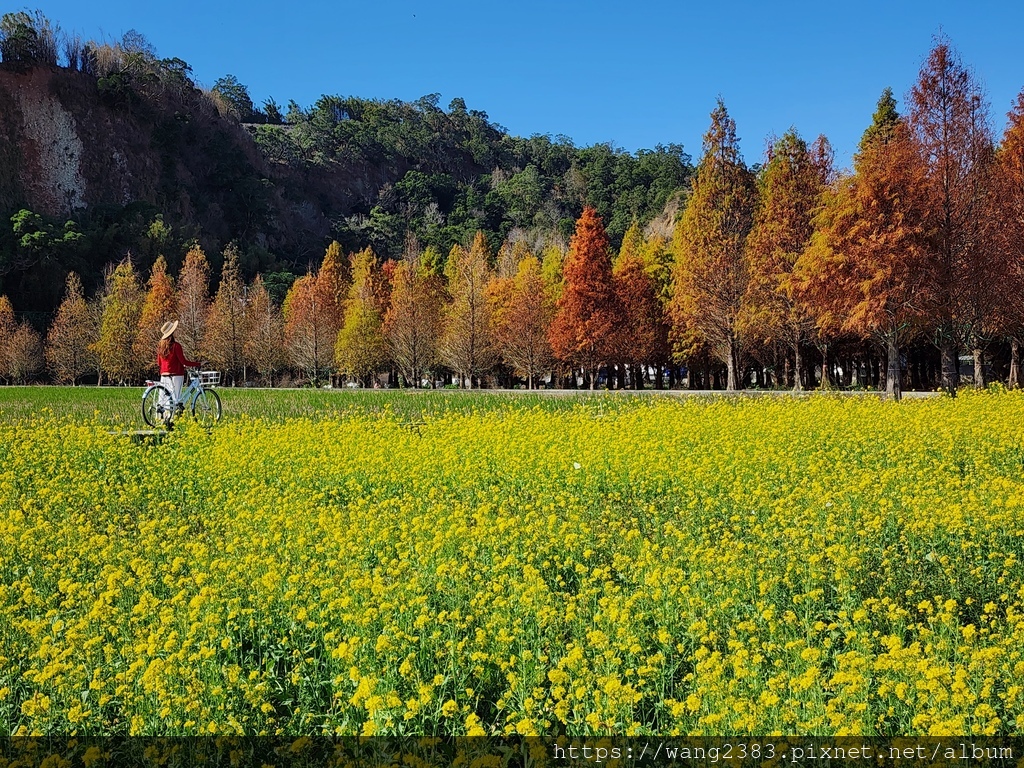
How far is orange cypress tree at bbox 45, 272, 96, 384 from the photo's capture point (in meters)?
47.5

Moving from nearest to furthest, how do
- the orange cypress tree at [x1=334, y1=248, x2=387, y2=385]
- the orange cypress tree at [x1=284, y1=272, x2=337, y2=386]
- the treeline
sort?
1. the orange cypress tree at [x1=334, y1=248, x2=387, y2=385]
2. the orange cypress tree at [x1=284, y1=272, x2=337, y2=386]
3. the treeline

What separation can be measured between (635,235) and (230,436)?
3607cm

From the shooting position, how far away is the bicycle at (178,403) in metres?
13.1

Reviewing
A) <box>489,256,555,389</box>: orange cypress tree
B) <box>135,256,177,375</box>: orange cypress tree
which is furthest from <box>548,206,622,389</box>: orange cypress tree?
<box>135,256,177,375</box>: orange cypress tree

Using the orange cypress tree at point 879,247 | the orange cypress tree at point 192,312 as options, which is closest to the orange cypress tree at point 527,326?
the orange cypress tree at point 879,247

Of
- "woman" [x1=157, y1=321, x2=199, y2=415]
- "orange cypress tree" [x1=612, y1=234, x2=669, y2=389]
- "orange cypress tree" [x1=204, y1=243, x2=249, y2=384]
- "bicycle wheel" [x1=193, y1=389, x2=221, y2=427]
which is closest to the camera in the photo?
"woman" [x1=157, y1=321, x2=199, y2=415]

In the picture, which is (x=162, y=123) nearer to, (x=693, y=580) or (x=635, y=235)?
(x=635, y=235)

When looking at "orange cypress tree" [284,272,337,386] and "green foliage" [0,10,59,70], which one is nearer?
"orange cypress tree" [284,272,337,386]

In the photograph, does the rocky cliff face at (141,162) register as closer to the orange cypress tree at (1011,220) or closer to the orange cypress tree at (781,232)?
the orange cypress tree at (781,232)

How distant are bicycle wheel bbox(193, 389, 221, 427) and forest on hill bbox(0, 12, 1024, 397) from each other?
1429 cm

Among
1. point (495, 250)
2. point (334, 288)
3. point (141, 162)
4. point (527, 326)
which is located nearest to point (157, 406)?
point (527, 326)

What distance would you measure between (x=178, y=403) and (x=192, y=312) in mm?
37513

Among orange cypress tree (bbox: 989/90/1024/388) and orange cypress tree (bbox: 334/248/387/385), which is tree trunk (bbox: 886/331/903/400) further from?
orange cypress tree (bbox: 334/248/387/385)

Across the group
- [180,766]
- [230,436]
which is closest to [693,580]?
[180,766]
